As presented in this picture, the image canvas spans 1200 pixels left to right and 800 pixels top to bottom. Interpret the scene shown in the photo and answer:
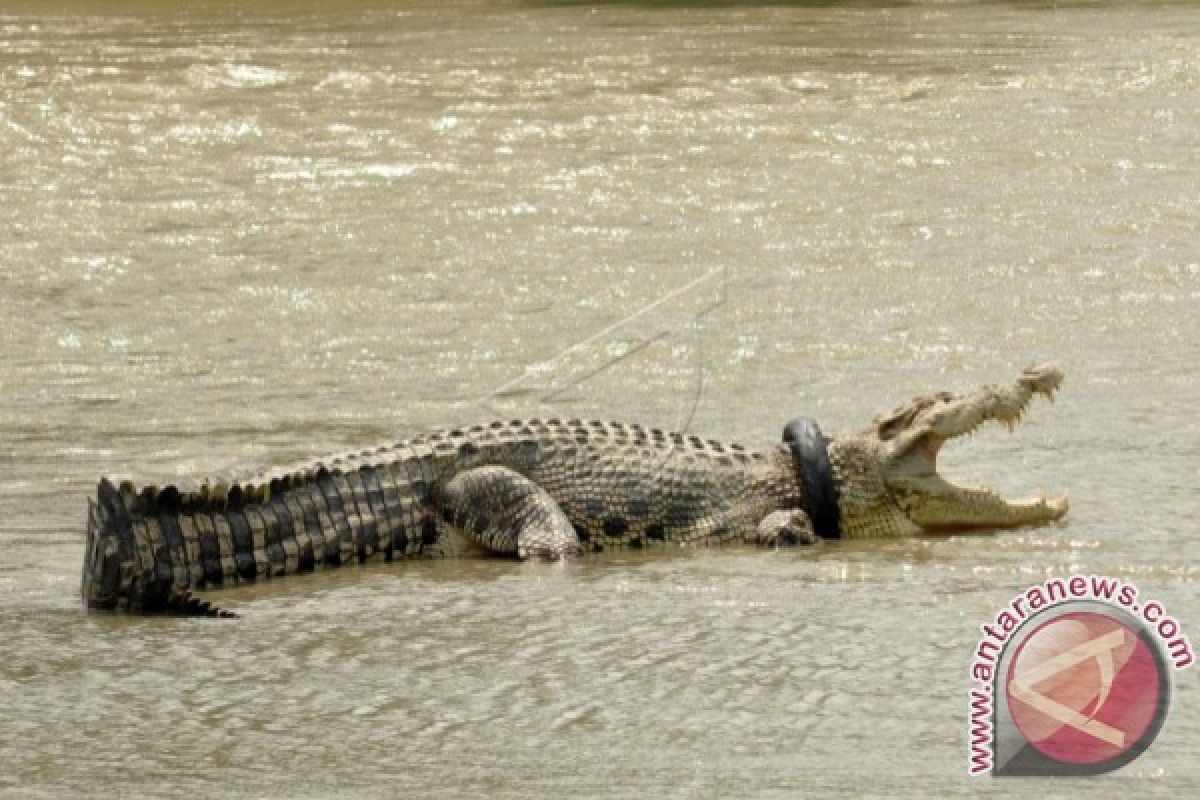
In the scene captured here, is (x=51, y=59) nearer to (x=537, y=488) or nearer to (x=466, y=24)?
(x=466, y=24)

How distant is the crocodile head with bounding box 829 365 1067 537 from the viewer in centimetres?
766

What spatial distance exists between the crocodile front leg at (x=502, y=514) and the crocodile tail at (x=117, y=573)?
110 cm

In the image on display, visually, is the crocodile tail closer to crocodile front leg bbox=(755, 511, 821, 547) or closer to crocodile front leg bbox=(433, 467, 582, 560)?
crocodile front leg bbox=(433, 467, 582, 560)

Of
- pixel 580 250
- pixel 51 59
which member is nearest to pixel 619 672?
pixel 580 250

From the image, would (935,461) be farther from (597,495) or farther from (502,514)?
(502,514)

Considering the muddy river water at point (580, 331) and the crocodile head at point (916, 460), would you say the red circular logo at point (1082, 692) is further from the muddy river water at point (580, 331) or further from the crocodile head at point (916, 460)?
the crocodile head at point (916, 460)

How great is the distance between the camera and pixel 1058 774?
191 inches

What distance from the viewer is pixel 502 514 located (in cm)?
742

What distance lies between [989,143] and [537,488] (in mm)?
6825

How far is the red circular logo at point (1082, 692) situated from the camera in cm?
496

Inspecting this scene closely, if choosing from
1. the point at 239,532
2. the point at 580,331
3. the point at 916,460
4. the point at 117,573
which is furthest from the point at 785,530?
the point at 580,331

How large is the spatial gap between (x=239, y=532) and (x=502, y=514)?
0.86 m

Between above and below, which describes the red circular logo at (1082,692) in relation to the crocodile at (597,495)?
below

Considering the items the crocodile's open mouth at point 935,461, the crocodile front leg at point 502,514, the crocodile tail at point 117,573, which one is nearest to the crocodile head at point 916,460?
the crocodile's open mouth at point 935,461
